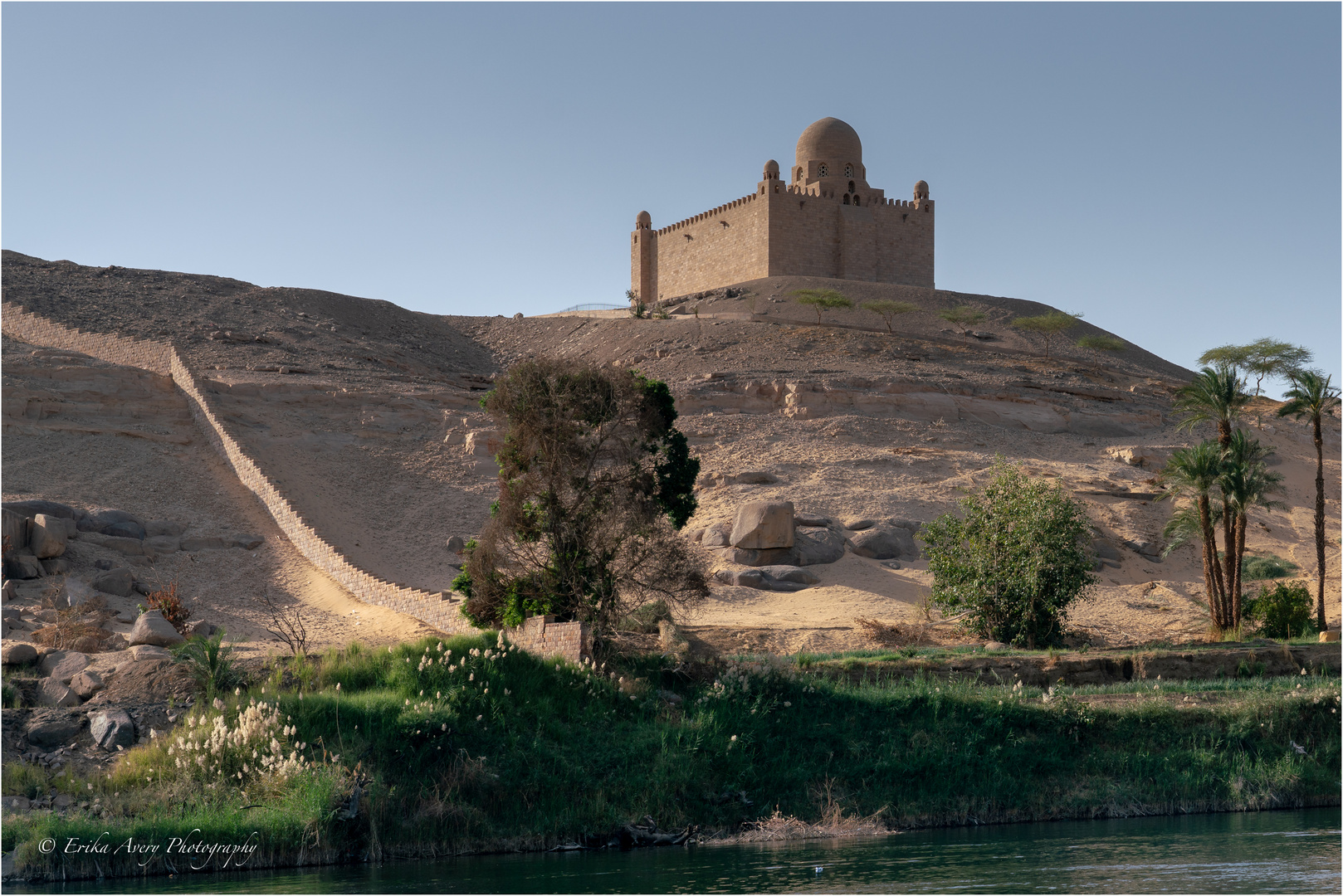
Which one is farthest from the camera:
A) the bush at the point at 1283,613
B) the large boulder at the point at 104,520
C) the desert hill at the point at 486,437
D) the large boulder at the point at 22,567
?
the desert hill at the point at 486,437

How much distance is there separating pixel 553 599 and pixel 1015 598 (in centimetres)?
797

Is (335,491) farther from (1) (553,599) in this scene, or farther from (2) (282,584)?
(1) (553,599)

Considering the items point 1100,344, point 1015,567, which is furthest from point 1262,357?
point 1015,567

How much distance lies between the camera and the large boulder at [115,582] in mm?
19391

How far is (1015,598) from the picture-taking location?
1980 centimetres

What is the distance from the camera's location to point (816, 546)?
24281 millimetres

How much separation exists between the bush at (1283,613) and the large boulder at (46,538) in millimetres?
20468

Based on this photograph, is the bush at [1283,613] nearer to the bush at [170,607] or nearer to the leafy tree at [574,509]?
the leafy tree at [574,509]

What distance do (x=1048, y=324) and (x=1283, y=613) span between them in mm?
26304

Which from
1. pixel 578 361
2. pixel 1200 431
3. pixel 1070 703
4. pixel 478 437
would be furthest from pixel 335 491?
pixel 1200 431

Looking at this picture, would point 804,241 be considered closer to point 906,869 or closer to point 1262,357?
point 1262,357

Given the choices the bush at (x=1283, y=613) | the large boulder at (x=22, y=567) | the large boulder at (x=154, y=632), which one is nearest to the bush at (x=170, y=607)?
the large boulder at (x=154, y=632)

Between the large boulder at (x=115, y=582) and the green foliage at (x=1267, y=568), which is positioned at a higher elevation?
the green foliage at (x=1267, y=568)

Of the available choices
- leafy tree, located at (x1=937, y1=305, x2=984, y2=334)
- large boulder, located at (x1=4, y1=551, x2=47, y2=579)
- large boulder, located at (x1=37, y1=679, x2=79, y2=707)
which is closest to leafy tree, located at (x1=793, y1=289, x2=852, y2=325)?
leafy tree, located at (x1=937, y1=305, x2=984, y2=334)
